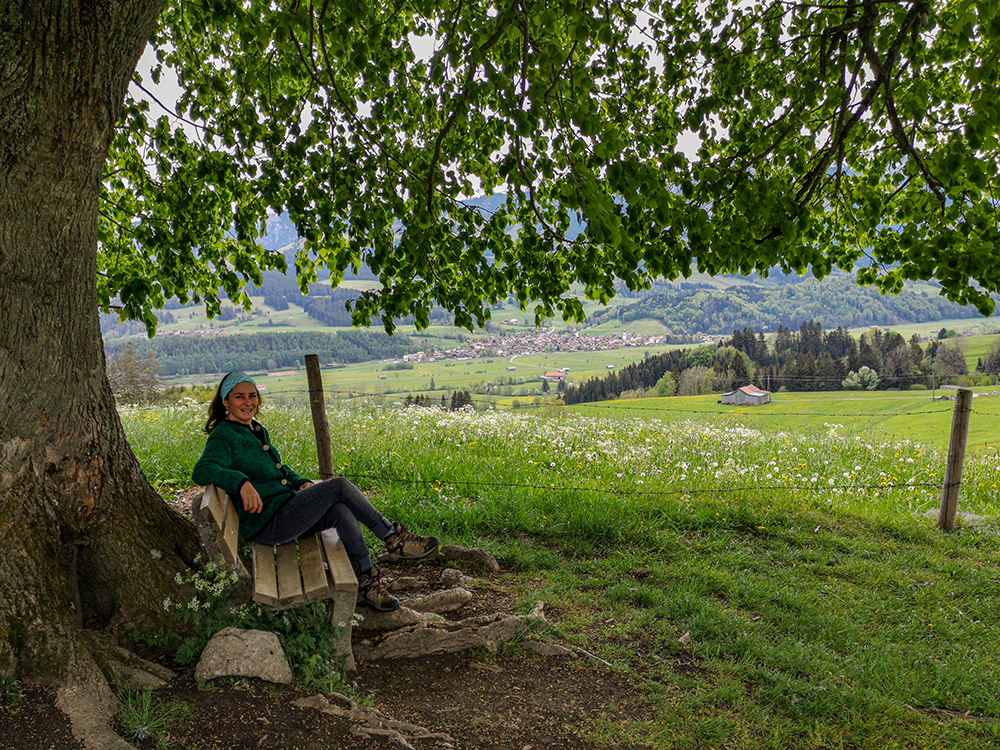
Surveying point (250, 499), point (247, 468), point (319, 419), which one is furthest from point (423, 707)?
point (319, 419)

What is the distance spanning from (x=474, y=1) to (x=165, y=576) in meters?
5.26

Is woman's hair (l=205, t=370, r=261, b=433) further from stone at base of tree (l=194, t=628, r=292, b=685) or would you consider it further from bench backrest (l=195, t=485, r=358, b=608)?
stone at base of tree (l=194, t=628, r=292, b=685)

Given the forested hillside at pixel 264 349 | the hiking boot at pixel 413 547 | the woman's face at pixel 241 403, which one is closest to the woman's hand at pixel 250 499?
the woman's face at pixel 241 403

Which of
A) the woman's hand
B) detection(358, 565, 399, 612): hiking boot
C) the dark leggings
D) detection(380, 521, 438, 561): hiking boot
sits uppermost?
the woman's hand

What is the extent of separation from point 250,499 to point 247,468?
337 mm

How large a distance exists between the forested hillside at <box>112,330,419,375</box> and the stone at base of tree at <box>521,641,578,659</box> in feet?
263

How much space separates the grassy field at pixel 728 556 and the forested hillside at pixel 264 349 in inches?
2974

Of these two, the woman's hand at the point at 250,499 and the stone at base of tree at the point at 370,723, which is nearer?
the stone at base of tree at the point at 370,723

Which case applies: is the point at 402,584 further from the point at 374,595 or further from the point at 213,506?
the point at 213,506

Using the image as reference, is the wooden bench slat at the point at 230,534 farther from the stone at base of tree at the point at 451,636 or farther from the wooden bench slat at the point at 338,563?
the stone at base of tree at the point at 451,636

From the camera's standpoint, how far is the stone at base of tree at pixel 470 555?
241 inches

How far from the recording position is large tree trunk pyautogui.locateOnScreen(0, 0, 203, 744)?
3352 mm

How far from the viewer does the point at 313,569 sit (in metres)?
4.04

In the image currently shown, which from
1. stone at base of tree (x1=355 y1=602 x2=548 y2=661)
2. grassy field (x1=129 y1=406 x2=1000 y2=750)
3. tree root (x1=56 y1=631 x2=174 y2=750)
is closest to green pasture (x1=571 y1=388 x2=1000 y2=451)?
grassy field (x1=129 y1=406 x2=1000 y2=750)
